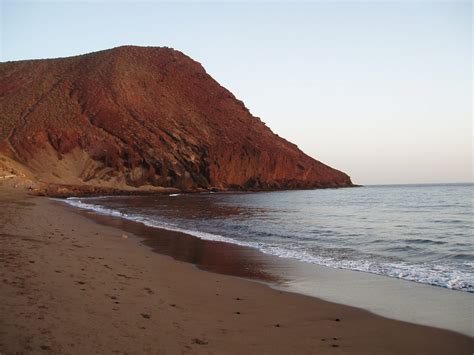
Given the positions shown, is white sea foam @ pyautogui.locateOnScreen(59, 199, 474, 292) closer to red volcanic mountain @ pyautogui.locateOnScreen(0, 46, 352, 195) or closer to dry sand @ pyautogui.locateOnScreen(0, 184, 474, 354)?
dry sand @ pyautogui.locateOnScreen(0, 184, 474, 354)

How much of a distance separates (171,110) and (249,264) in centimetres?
7282

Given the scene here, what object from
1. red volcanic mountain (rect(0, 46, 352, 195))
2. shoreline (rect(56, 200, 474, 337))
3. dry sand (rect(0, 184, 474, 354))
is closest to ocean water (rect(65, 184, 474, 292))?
shoreline (rect(56, 200, 474, 337))

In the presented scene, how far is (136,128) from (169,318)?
7039cm

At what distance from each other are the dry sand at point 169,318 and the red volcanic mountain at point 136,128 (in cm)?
5460

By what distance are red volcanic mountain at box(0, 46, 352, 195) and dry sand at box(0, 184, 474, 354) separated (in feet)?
179

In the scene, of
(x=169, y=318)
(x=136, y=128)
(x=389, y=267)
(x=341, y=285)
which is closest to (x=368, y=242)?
(x=389, y=267)

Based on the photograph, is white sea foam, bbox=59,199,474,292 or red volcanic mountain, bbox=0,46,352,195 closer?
white sea foam, bbox=59,199,474,292


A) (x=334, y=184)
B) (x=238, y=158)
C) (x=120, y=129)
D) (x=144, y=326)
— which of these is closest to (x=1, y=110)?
(x=120, y=129)

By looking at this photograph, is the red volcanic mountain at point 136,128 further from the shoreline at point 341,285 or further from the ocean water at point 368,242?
the shoreline at point 341,285

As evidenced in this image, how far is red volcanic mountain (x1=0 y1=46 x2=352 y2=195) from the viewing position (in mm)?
65750

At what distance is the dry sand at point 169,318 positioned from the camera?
4547 millimetres

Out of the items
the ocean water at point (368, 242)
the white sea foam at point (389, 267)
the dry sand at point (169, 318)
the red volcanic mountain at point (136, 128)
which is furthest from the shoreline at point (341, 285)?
the red volcanic mountain at point (136, 128)

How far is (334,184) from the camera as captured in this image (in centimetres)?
10538

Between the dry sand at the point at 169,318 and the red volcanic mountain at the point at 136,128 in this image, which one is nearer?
the dry sand at the point at 169,318
